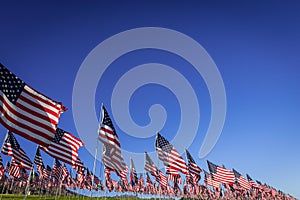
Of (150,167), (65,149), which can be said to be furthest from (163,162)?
(65,149)

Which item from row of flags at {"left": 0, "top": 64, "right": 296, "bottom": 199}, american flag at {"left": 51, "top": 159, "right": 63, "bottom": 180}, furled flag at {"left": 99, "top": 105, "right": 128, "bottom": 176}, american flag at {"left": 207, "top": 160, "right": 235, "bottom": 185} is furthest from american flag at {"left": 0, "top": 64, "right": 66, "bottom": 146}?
american flag at {"left": 51, "top": 159, "right": 63, "bottom": 180}

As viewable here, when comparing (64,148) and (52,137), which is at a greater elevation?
(64,148)

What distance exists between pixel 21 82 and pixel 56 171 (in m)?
38.3

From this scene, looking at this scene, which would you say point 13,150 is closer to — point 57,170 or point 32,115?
point 32,115

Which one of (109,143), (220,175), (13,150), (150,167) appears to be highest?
(150,167)

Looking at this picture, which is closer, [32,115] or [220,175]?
[32,115]

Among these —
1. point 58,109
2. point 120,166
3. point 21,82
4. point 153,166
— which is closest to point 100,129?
point 120,166

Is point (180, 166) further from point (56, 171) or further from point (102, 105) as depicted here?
point (56, 171)

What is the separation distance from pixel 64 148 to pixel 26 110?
9019 millimetres

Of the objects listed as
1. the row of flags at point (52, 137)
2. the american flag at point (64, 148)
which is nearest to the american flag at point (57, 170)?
the row of flags at point (52, 137)

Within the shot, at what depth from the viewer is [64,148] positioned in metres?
21.4

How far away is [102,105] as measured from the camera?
2381 centimetres

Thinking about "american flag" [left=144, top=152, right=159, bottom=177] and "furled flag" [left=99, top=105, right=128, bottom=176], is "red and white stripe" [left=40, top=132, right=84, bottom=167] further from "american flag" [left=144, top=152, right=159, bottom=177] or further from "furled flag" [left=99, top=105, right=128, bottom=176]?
"american flag" [left=144, top=152, right=159, bottom=177]

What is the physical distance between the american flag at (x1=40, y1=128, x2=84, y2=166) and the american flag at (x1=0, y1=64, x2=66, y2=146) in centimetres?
804
